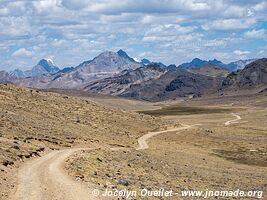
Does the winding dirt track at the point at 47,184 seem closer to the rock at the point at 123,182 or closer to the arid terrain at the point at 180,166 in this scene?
the arid terrain at the point at 180,166

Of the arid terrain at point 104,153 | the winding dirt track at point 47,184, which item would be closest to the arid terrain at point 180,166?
the arid terrain at point 104,153

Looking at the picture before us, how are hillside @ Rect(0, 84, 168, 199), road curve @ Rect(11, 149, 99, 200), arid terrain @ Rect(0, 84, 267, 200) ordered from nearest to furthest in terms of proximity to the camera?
road curve @ Rect(11, 149, 99, 200)
arid terrain @ Rect(0, 84, 267, 200)
hillside @ Rect(0, 84, 168, 199)

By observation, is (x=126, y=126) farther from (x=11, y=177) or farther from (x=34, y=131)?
(x=11, y=177)

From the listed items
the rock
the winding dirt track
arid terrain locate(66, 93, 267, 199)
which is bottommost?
arid terrain locate(66, 93, 267, 199)

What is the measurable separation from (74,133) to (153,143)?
17444 mm

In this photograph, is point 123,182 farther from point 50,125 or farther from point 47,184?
point 50,125

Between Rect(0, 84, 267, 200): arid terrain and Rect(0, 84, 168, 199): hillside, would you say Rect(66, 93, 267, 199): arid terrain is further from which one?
Rect(0, 84, 168, 199): hillside

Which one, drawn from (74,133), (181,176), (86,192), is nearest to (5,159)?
(86,192)

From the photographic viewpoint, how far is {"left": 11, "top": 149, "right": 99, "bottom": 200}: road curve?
3052cm

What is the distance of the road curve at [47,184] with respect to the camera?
30.5m

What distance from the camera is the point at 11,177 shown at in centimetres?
3591

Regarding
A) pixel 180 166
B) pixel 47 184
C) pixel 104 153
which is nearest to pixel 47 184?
pixel 47 184

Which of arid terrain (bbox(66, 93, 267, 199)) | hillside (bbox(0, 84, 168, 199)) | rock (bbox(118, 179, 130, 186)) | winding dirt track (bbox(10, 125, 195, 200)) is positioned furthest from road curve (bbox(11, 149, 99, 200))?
rock (bbox(118, 179, 130, 186))

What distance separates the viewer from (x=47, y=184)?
111 feet
